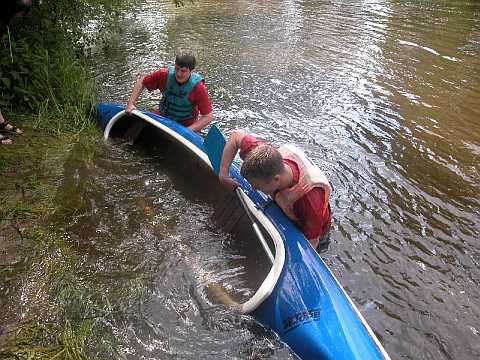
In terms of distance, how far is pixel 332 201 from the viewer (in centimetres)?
451

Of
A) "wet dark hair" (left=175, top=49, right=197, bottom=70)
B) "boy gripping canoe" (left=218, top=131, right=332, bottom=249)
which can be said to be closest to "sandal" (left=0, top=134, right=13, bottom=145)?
"wet dark hair" (left=175, top=49, right=197, bottom=70)

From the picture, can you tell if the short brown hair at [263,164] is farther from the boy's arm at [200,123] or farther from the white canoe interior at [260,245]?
the boy's arm at [200,123]

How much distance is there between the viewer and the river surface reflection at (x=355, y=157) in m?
2.98

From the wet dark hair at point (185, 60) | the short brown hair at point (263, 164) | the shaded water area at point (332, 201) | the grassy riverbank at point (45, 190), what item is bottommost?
the shaded water area at point (332, 201)


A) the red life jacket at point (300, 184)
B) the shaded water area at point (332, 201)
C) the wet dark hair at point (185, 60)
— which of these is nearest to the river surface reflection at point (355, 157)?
the shaded water area at point (332, 201)

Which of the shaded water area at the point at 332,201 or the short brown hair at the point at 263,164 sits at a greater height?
the short brown hair at the point at 263,164

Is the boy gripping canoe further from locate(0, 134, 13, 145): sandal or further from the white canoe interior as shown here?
locate(0, 134, 13, 145): sandal

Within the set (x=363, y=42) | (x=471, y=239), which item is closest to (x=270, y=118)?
(x=471, y=239)

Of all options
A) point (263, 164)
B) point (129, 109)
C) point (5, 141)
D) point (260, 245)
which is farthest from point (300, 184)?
point (5, 141)

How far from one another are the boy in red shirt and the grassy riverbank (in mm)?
880

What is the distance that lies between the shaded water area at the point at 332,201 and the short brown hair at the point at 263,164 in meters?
0.87

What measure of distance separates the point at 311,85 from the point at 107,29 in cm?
452

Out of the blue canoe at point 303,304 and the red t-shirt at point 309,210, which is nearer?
the blue canoe at point 303,304

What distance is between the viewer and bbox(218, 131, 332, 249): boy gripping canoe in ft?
9.28
